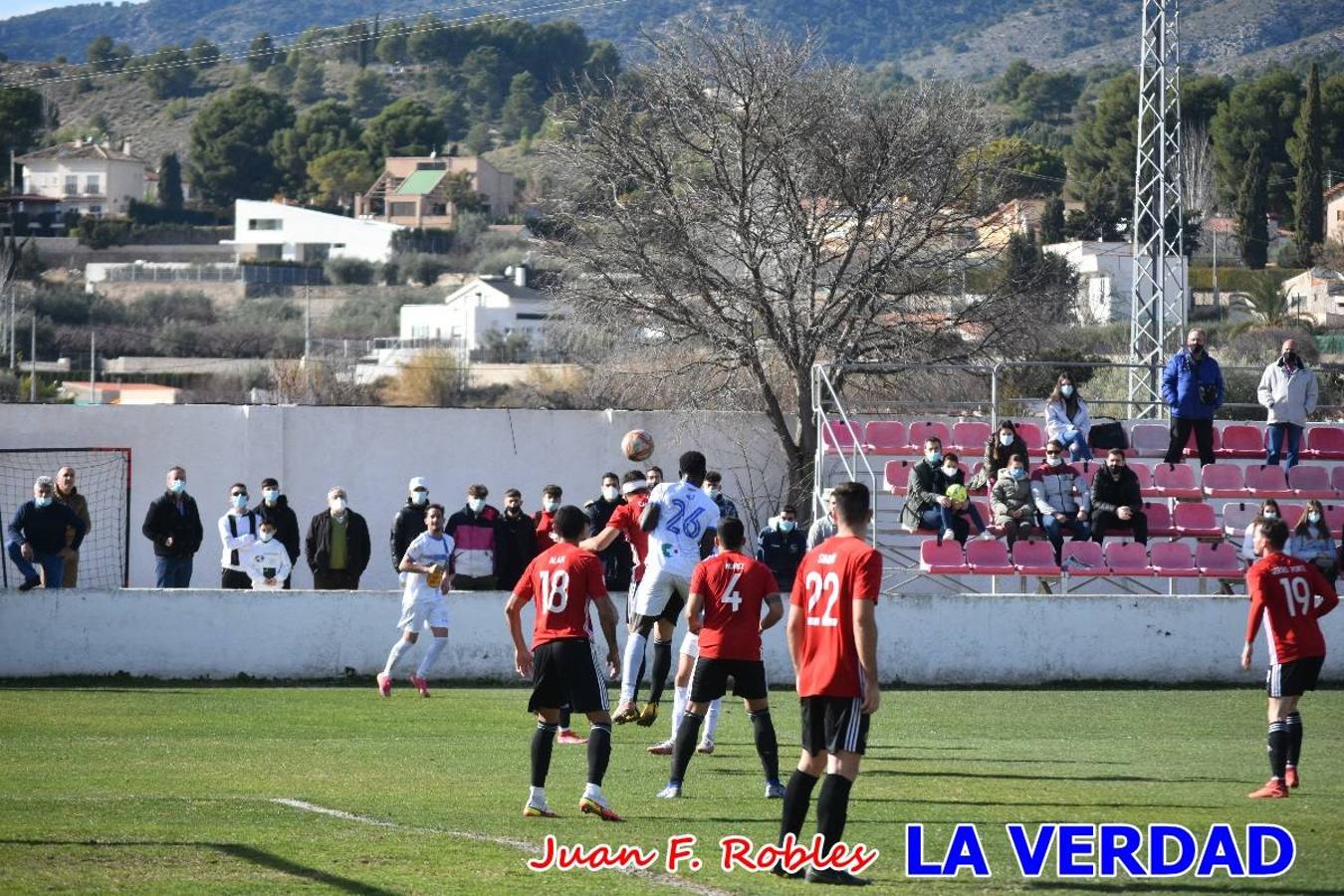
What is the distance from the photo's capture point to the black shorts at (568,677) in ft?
33.7

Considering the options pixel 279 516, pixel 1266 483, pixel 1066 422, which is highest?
pixel 1066 422

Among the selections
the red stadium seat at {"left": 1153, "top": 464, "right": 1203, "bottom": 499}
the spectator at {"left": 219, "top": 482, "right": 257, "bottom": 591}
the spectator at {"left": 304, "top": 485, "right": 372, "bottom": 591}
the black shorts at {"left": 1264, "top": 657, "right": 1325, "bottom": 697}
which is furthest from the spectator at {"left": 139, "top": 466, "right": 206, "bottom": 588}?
the black shorts at {"left": 1264, "top": 657, "right": 1325, "bottom": 697}

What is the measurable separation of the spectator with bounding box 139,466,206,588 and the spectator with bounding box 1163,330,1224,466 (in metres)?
13.0

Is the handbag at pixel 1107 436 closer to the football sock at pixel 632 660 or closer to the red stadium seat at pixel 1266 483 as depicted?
the red stadium seat at pixel 1266 483

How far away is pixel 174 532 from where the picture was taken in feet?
71.3

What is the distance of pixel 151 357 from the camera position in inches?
3647

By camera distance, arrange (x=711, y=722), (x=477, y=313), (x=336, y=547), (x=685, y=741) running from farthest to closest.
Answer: (x=477, y=313) < (x=336, y=547) < (x=711, y=722) < (x=685, y=741)

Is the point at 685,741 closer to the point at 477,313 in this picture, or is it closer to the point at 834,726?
the point at 834,726

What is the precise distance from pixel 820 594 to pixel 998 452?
52.2 feet

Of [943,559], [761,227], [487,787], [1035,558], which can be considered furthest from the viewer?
[761,227]

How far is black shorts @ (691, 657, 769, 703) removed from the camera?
434 inches

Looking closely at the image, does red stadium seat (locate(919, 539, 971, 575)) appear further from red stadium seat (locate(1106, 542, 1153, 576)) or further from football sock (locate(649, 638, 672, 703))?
football sock (locate(649, 638, 672, 703))

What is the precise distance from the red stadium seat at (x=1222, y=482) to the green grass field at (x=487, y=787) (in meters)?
6.86

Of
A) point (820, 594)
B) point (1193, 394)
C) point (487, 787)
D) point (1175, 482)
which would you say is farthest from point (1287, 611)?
point (1175, 482)
